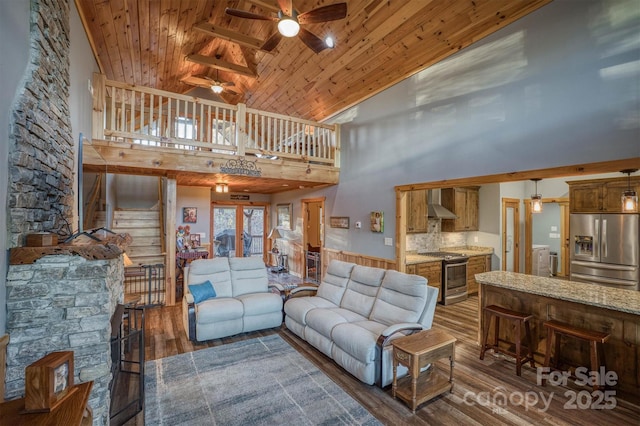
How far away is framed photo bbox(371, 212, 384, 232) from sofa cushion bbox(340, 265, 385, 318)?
1.57m

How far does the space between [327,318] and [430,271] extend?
2.86m

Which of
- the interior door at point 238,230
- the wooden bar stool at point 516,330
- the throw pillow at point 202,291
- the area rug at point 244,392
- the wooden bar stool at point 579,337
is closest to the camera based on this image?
the area rug at point 244,392

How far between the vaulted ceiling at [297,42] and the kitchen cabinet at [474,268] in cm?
403

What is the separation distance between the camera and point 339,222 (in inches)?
258

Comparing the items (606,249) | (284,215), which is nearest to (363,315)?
(606,249)

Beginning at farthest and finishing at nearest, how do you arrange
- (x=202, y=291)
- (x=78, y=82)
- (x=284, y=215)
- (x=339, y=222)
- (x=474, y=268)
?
(x=284, y=215) < (x=339, y=222) < (x=474, y=268) < (x=202, y=291) < (x=78, y=82)

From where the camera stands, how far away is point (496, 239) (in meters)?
6.65

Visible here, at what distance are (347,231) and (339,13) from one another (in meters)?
4.05

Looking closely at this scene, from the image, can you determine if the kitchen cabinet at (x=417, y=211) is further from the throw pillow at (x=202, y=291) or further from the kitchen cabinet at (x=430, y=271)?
the throw pillow at (x=202, y=291)

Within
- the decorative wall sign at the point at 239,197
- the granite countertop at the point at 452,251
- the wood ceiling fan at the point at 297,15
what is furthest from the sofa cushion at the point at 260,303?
the decorative wall sign at the point at 239,197

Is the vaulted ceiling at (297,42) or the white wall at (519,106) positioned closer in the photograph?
the white wall at (519,106)

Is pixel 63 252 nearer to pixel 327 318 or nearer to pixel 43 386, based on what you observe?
pixel 43 386

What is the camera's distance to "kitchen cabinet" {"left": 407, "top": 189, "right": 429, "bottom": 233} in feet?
19.2

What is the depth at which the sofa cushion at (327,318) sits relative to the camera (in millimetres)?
3386
